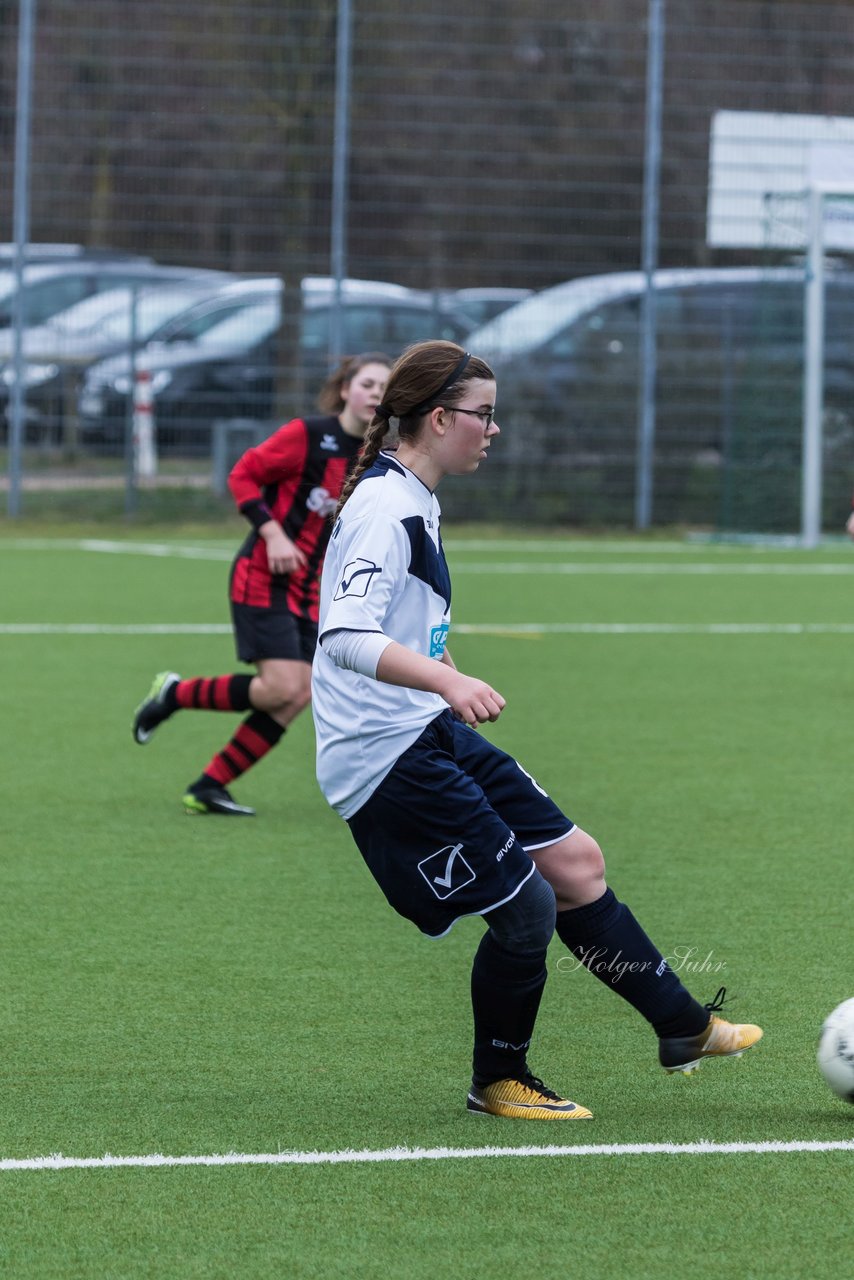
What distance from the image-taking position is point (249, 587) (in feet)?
23.4

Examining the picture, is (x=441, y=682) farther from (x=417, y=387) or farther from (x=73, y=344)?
(x=73, y=344)

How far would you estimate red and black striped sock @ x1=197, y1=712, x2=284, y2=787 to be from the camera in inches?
284

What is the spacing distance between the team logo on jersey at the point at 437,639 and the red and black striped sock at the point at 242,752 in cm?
338

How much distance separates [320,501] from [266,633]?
1.69ft

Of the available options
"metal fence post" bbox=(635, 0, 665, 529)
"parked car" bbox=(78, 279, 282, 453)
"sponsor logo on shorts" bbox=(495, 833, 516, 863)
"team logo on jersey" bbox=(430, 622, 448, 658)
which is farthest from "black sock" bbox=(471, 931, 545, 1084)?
"metal fence post" bbox=(635, 0, 665, 529)

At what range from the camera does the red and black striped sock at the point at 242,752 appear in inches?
284

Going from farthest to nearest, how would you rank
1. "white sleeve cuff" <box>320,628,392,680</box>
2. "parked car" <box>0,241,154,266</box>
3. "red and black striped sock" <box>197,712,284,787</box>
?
"parked car" <box>0,241,154,266</box>, "red and black striped sock" <box>197,712,284,787</box>, "white sleeve cuff" <box>320,628,392,680</box>

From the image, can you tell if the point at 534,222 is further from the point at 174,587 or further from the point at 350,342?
the point at 174,587

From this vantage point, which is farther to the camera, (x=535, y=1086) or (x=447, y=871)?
(x=535, y=1086)

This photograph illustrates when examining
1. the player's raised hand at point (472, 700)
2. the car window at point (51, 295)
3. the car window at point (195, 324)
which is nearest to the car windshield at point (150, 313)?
the car window at point (195, 324)

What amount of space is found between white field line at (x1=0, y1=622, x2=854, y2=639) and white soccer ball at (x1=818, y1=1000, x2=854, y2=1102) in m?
8.35

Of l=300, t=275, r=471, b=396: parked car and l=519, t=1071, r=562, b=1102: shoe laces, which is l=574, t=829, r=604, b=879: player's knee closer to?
l=519, t=1071, r=562, b=1102: shoe laces

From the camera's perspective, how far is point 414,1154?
147 inches

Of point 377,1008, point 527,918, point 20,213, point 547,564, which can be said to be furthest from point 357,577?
point 20,213
